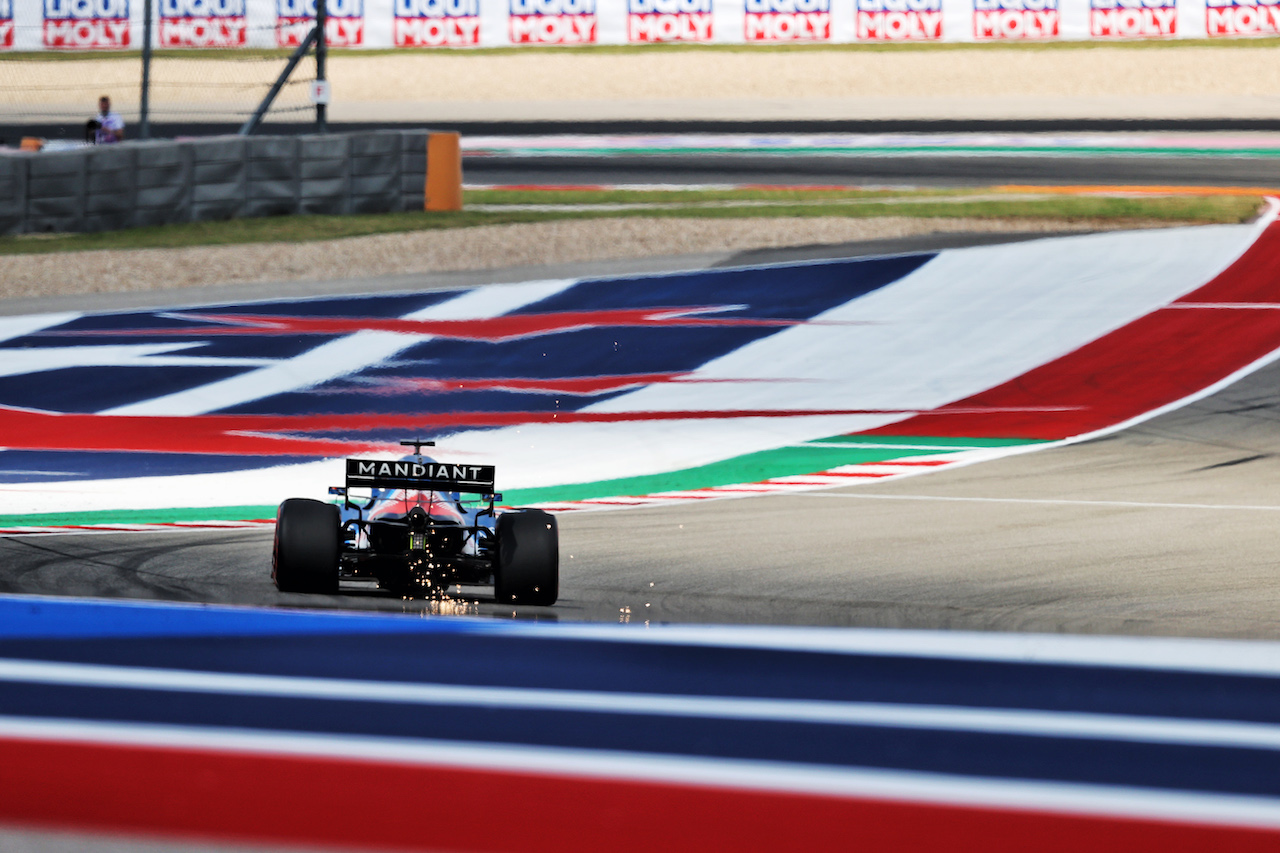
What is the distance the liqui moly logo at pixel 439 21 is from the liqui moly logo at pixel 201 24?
19.0ft

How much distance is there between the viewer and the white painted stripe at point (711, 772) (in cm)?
452

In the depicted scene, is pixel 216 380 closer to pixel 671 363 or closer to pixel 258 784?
pixel 671 363

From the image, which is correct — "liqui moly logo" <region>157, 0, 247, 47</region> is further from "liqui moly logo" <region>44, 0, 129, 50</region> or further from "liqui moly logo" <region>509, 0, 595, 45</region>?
"liqui moly logo" <region>509, 0, 595, 45</region>

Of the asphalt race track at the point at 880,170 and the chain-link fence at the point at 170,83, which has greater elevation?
the chain-link fence at the point at 170,83

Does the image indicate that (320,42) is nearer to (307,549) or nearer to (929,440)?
(929,440)

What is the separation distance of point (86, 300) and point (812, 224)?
7945 millimetres

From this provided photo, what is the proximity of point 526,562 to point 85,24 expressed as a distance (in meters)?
26.8

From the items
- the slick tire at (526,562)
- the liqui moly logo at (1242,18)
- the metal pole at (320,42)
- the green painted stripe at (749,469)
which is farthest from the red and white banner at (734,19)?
the slick tire at (526,562)

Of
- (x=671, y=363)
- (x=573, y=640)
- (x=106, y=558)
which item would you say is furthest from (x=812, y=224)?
(x=573, y=640)

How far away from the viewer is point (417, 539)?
714 centimetres

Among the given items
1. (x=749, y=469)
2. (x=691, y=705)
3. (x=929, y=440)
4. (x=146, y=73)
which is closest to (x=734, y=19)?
(x=146, y=73)

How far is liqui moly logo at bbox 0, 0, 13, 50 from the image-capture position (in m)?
24.2

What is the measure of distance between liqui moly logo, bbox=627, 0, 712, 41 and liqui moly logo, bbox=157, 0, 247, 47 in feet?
30.6

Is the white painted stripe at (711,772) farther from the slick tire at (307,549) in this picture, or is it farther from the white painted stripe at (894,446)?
the white painted stripe at (894,446)
